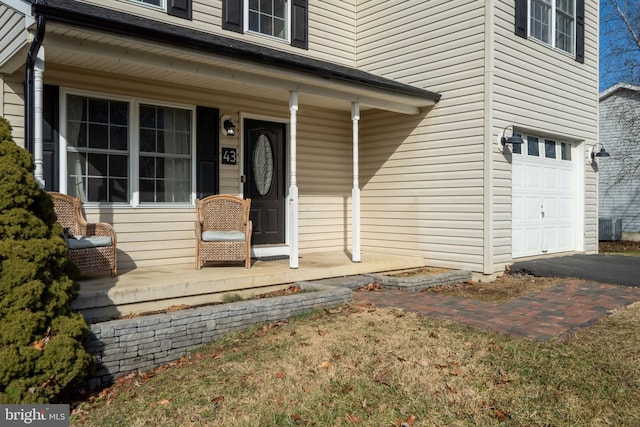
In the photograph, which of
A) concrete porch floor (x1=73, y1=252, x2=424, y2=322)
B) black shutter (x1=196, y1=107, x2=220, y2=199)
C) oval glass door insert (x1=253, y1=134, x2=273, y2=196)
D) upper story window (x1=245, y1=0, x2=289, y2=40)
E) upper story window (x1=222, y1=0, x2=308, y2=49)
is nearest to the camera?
concrete porch floor (x1=73, y1=252, x2=424, y2=322)

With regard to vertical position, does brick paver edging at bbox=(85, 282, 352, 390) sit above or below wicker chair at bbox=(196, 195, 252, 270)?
below

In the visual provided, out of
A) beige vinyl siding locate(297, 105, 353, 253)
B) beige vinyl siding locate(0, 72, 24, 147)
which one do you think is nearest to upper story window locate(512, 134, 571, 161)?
beige vinyl siding locate(297, 105, 353, 253)

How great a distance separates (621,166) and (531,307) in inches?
537

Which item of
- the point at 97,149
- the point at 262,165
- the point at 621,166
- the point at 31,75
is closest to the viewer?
the point at 31,75

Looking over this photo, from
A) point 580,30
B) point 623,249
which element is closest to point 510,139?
point 580,30

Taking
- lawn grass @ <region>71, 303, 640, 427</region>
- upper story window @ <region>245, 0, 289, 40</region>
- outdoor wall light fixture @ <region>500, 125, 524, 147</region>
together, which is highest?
upper story window @ <region>245, 0, 289, 40</region>

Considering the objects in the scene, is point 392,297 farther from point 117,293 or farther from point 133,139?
point 133,139

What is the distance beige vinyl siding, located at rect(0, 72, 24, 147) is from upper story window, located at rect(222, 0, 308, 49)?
10.3 feet

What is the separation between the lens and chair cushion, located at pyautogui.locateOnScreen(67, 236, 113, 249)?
5.16 metres

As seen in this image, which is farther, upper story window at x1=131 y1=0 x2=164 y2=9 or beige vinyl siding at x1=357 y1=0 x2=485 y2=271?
beige vinyl siding at x1=357 y1=0 x2=485 y2=271

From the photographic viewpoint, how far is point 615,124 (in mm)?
17359

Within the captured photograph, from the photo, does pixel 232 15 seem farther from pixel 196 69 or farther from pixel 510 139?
pixel 510 139

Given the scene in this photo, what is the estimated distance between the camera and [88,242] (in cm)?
527

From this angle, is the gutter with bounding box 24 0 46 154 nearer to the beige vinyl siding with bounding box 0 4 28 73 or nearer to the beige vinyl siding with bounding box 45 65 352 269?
the beige vinyl siding with bounding box 0 4 28 73
